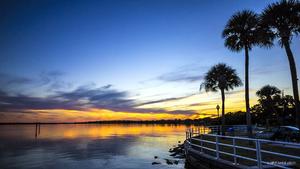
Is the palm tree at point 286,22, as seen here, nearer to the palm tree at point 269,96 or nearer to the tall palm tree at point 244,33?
the tall palm tree at point 244,33

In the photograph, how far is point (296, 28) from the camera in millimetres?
20688

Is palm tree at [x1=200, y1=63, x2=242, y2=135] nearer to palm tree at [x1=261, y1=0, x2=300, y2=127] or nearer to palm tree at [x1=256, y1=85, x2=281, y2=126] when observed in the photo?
palm tree at [x1=261, y1=0, x2=300, y2=127]

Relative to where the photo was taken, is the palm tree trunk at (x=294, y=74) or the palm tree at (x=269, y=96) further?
the palm tree at (x=269, y=96)

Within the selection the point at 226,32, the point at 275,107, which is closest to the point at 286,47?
the point at 226,32

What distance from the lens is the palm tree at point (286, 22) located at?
65.3ft

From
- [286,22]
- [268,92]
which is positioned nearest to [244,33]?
[286,22]

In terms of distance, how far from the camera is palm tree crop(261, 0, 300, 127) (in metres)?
19.9

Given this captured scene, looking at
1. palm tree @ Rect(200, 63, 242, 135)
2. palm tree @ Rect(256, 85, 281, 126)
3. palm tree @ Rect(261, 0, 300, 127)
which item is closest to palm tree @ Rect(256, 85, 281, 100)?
palm tree @ Rect(256, 85, 281, 126)

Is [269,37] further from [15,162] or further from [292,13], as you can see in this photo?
[15,162]

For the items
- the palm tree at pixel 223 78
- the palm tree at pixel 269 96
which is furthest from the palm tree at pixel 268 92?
the palm tree at pixel 223 78

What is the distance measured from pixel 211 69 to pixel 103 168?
936 inches

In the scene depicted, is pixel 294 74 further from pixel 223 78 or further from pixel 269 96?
pixel 269 96

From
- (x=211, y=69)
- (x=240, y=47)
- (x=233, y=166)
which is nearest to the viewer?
(x=233, y=166)

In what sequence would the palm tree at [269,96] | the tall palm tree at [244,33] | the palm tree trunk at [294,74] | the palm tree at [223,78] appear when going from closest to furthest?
the palm tree trunk at [294,74] → the tall palm tree at [244,33] → the palm tree at [223,78] → the palm tree at [269,96]
